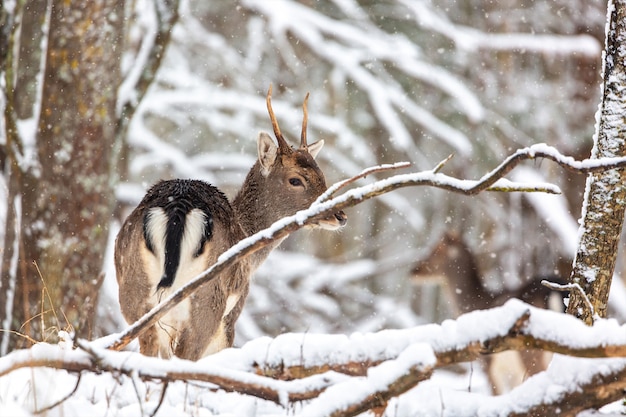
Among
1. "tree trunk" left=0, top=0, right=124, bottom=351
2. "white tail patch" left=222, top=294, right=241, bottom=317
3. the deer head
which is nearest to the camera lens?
"white tail patch" left=222, top=294, right=241, bottom=317

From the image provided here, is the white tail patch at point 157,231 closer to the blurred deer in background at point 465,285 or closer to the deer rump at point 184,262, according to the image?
the deer rump at point 184,262

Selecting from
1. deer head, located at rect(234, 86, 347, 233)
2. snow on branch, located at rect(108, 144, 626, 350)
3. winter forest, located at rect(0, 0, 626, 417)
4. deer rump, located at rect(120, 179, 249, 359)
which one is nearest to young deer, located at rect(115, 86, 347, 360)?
deer rump, located at rect(120, 179, 249, 359)

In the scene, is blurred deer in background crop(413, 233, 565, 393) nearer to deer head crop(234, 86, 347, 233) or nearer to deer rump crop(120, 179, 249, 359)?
deer head crop(234, 86, 347, 233)

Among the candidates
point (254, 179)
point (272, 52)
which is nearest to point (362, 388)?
point (254, 179)

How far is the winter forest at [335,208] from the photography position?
2545 millimetres

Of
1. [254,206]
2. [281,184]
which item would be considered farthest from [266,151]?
[254,206]

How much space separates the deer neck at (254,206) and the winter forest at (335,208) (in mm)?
966

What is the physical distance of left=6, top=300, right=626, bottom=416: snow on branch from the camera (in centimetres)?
242

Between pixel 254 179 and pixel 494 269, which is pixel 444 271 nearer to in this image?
pixel 494 269

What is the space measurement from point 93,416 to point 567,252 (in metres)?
9.91

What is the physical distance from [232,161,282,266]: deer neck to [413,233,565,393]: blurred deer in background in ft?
15.7

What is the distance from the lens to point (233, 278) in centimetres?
475

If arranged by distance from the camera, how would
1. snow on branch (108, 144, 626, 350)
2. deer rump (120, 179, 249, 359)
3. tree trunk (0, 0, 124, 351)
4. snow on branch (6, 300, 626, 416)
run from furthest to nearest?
tree trunk (0, 0, 124, 351), deer rump (120, 179, 249, 359), snow on branch (108, 144, 626, 350), snow on branch (6, 300, 626, 416)

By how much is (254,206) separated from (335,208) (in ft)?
8.47
